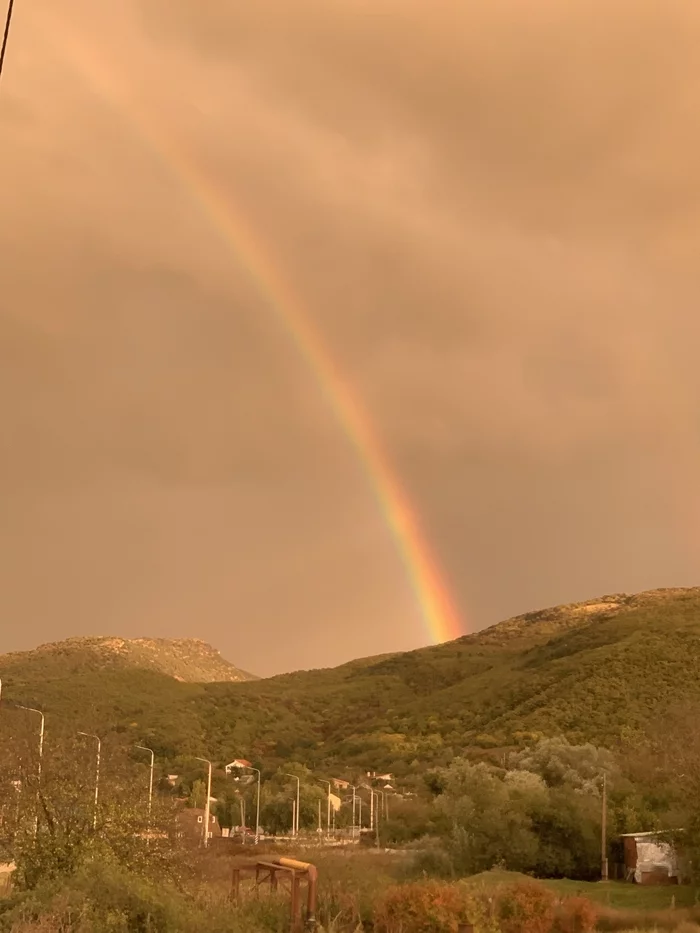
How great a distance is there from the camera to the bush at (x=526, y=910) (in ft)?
80.0

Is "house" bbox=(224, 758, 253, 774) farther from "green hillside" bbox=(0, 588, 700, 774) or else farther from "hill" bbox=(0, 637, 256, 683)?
"hill" bbox=(0, 637, 256, 683)

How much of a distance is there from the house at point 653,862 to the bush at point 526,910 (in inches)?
964

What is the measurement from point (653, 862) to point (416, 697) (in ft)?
294

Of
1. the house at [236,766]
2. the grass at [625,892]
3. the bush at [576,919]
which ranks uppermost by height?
the house at [236,766]

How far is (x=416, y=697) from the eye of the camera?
456ft

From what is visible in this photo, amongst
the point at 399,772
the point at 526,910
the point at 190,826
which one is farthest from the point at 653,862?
the point at 399,772

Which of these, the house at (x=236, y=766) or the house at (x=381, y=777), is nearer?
the house at (x=381, y=777)

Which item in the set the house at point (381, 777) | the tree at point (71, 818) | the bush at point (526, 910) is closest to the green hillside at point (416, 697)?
the house at point (381, 777)

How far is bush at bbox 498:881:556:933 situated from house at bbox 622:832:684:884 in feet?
80.3

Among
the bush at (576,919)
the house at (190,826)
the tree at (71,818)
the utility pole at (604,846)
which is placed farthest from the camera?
the utility pole at (604,846)

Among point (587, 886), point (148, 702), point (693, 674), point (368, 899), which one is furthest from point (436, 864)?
point (148, 702)

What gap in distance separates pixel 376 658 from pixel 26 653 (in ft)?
208

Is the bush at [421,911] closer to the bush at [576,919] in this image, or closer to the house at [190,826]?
the bush at [576,919]

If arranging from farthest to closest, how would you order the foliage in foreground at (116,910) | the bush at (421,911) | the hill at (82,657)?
1. the hill at (82,657)
2. the bush at (421,911)
3. the foliage in foreground at (116,910)
